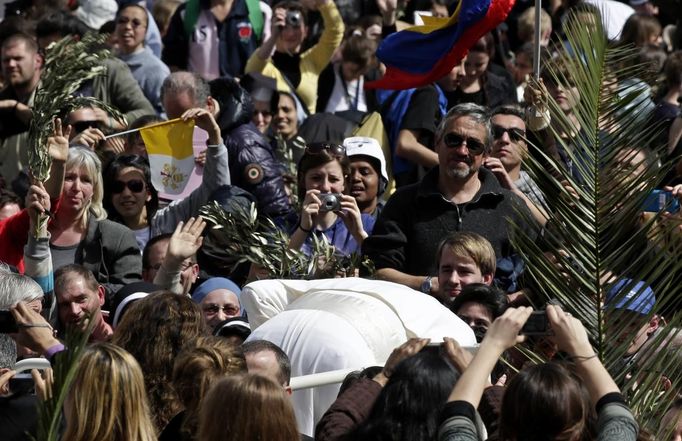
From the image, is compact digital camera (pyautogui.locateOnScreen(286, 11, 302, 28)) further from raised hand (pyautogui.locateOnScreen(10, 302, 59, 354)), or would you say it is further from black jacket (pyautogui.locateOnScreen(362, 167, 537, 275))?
raised hand (pyautogui.locateOnScreen(10, 302, 59, 354))

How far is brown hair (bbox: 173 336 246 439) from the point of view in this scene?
543 centimetres

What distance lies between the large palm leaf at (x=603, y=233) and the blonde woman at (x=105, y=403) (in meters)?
1.84

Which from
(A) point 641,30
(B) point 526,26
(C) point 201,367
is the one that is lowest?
(B) point 526,26

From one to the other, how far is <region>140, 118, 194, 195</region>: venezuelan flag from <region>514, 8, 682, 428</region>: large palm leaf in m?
4.08

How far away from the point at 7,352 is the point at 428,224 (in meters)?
2.69

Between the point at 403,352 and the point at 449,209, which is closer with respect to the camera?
the point at 403,352

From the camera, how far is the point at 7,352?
6.47 metres

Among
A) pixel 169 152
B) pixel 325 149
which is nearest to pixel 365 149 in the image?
pixel 325 149

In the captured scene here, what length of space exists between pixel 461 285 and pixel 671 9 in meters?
8.81

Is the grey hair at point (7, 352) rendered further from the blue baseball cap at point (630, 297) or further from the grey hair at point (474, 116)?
the grey hair at point (474, 116)

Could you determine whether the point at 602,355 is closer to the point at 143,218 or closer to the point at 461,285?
Answer: the point at 461,285

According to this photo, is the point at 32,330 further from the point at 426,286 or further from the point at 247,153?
the point at 247,153

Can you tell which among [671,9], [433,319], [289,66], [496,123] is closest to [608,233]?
[433,319]

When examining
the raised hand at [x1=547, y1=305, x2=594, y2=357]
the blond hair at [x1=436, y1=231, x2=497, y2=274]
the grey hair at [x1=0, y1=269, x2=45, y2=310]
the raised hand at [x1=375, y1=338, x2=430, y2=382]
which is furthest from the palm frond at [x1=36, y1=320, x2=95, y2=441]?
the blond hair at [x1=436, y1=231, x2=497, y2=274]
